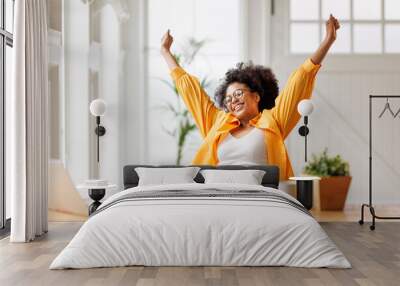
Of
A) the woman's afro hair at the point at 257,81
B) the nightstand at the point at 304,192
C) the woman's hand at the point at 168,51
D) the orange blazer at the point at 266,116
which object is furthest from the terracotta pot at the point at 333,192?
the woman's hand at the point at 168,51

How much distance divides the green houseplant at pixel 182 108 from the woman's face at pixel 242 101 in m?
0.75

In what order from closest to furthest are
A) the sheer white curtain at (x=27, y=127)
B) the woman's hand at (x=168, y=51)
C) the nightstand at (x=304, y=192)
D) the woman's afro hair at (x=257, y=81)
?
the sheer white curtain at (x=27, y=127)
the nightstand at (x=304, y=192)
the woman's afro hair at (x=257, y=81)
the woman's hand at (x=168, y=51)

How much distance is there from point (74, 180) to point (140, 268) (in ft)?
11.8

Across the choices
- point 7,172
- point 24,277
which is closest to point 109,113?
point 7,172

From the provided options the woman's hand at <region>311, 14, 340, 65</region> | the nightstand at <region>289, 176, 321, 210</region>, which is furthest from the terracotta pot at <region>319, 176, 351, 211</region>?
the woman's hand at <region>311, 14, 340, 65</region>

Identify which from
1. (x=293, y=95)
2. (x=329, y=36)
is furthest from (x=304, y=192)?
(x=329, y=36)

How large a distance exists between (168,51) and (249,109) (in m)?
1.18

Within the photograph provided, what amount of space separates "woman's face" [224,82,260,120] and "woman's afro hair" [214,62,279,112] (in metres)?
0.06

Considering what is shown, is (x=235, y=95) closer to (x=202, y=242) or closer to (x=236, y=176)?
(x=236, y=176)

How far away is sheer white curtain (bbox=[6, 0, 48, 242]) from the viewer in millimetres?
5125

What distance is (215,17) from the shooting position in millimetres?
7738

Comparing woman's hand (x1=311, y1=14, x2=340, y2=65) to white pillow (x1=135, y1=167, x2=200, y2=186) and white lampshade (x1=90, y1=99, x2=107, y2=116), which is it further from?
white lampshade (x1=90, y1=99, x2=107, y2=116)

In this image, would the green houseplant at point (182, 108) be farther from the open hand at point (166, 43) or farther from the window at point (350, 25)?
the window at point (350, 25)

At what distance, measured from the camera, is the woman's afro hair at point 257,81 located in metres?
6.95
